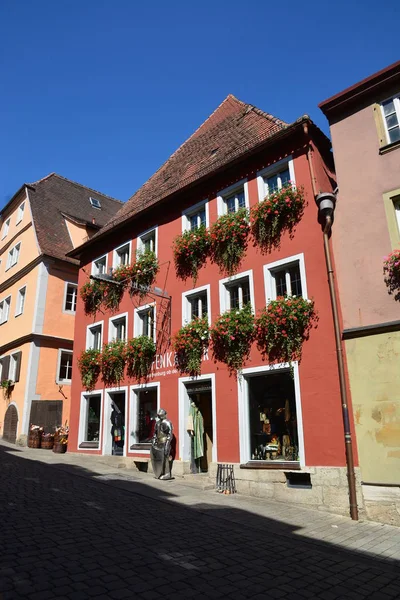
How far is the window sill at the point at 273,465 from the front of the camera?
952 centimetres

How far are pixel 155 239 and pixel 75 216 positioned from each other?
11.9m

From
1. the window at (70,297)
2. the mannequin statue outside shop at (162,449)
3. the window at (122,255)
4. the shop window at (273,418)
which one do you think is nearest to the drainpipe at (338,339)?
the shop window at (273,418)

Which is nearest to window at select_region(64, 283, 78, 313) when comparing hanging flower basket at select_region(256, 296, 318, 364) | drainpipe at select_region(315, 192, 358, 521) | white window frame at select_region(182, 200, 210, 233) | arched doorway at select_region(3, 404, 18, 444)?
arched doorway at select_region(3, 404, 18, 444)

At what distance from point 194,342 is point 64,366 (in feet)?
37.5

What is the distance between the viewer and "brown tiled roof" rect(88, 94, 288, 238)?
44.0ft

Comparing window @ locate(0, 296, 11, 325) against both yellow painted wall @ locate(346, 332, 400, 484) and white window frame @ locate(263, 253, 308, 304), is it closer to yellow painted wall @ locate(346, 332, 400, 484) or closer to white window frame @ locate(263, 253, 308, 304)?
white window frame @ locate(263, 253, 308, 304)

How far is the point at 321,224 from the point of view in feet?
33.8

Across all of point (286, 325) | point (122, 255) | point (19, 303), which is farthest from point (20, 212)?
point (286, 325)

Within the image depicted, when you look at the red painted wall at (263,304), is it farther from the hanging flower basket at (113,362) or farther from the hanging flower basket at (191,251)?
the hanging flower basket at (113,362)

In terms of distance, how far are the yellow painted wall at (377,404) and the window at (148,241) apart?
858cm

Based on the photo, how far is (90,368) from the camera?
1638cm

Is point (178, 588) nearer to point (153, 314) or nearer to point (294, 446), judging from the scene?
point (294, 446)

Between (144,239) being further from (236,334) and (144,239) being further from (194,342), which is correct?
(236,334)

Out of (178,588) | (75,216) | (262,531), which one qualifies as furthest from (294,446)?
(75,216)
